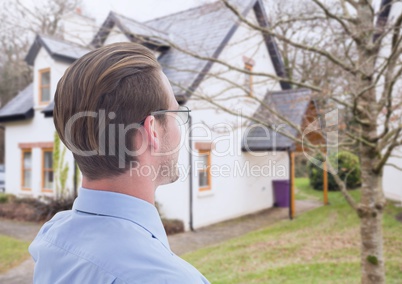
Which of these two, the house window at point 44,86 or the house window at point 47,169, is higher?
the house window at point 44,86

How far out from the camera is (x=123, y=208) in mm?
1011

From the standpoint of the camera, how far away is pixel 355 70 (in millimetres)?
3604

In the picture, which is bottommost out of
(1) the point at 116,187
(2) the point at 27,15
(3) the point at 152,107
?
(1) the point at 116,187

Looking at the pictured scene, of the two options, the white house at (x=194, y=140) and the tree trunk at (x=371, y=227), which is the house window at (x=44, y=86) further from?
the tree trunk at (x=371, y=227)

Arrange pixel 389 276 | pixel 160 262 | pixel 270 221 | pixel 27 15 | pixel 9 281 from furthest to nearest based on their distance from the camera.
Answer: pixel 270 221, pixel 9 281, pixel 389 276, pixel 27 15, pixel 160 262

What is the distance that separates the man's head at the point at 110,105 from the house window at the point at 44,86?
1185 centimetres

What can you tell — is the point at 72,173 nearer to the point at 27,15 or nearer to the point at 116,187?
the point at 27,15

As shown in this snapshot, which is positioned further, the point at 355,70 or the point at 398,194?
the point at 398,194

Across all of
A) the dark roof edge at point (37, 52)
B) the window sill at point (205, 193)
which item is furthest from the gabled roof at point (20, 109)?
the window sill at point (205, 193)

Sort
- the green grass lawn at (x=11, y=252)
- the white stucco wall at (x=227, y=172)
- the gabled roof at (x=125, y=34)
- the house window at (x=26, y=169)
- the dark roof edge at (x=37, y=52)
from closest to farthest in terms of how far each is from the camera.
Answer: the gabled roof at (x=125, y=34) < the green grass lawn at (x=11, y=252) < the white stucco wall at (x=227, y=172) < the dark roof edge at (x=37, y=52) < the house window at (x=26, y=169)

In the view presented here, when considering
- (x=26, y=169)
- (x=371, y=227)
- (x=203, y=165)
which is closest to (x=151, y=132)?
(x=371, y=227)

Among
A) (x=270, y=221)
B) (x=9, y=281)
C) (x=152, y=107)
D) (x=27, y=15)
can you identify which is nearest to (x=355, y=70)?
(x=152, y=107)

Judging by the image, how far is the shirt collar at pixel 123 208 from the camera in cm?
100

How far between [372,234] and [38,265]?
3481 mm
